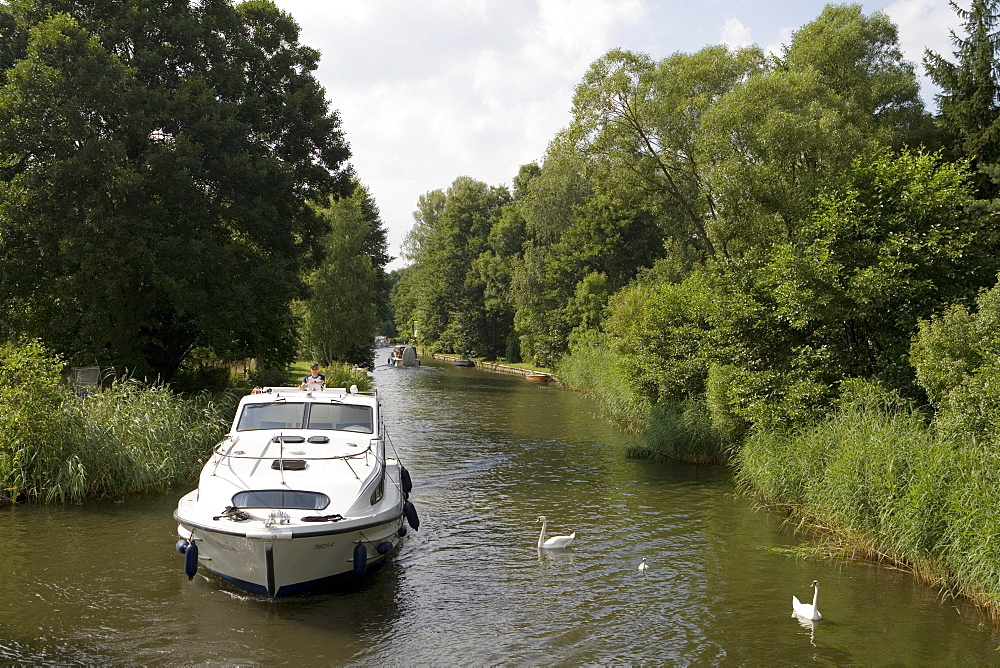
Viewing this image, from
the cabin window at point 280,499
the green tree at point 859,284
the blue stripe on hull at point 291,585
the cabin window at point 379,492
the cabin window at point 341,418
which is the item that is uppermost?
the green tree at point 859,284

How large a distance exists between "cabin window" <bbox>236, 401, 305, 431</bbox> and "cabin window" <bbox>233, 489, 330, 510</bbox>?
294 centimetres

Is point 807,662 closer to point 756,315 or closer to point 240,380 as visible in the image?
point 756,315

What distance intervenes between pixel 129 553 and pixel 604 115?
23.1 meters

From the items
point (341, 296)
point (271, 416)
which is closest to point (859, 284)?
point (271, 416)

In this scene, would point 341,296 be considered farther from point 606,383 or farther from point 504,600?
point 504,600

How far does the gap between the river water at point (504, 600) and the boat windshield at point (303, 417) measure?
252cm

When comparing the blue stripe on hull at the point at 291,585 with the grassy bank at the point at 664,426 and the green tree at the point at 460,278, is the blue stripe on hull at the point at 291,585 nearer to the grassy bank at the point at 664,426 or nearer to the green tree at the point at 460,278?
the grassy bank at the point at 664,426

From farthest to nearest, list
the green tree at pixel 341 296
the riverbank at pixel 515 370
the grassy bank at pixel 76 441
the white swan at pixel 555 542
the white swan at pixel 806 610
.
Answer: the riverbank at pixel 515 370 < the green tree at pixel 341 296 < the grassy bank at pixel 76 441 < the white swan at pixel 555 542 < the white swan at pixel 806 610

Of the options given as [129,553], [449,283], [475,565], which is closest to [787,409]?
[475,565]

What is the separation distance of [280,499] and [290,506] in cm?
23

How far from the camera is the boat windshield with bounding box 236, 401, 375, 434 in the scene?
1459 cm

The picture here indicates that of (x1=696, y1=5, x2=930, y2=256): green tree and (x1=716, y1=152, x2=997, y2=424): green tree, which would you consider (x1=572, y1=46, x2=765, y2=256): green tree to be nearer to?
(x1=696, y1=5, x2=930, y2=256): green tree

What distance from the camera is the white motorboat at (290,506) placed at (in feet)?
35.5

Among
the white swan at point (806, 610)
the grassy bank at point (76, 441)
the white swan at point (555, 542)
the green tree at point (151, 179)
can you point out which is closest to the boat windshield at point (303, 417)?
the white swan at point (555, 542)
